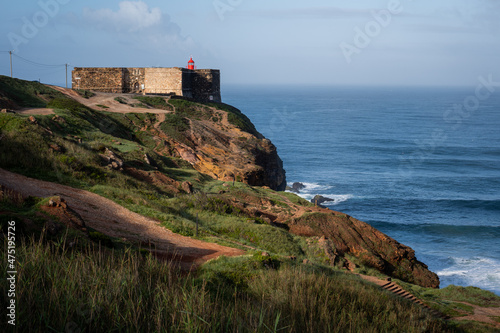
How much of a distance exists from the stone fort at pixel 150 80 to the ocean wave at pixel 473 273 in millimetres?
29318

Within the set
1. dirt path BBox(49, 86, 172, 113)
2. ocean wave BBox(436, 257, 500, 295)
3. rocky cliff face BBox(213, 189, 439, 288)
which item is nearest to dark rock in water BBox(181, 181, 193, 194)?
rocky cliff face BBox(213, 189, 439, 288)

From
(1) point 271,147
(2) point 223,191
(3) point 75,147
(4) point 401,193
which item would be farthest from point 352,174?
(3) point 75,147

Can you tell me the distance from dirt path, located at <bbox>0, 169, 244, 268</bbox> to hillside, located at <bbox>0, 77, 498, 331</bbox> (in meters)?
0.05

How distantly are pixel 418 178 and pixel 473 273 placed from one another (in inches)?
1243

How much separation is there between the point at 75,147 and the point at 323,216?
12.6 metres

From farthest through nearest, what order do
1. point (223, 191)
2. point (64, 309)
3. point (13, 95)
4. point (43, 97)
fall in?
1. point (43, 97)
2. point (13, 95)
3. point (223, 191)
4. point (64, 309)

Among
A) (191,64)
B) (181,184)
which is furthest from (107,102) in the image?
(181,184)

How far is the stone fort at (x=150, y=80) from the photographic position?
152 ft

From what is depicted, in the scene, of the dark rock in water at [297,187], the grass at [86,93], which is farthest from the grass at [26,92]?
the dark rock in water at [297,187]

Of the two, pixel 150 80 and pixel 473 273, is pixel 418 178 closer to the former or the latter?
pixel 473 273

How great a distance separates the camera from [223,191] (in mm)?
25406

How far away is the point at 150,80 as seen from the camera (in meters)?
47.9

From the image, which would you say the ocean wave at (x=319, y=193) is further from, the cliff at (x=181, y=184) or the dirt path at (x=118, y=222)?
the dirt path at (x=118, y=222)

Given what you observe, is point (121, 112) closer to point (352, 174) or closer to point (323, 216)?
point (323, 216)
